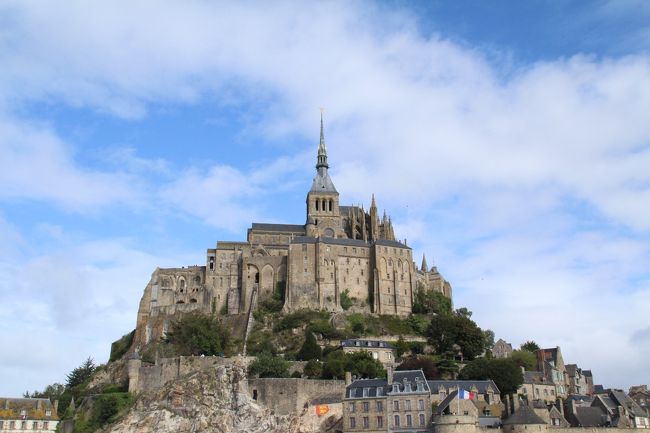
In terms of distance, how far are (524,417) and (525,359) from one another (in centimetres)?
1949

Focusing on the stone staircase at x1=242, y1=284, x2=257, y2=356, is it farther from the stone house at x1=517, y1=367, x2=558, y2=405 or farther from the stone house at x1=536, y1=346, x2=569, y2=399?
the stone house at x1=536, y1=346, x2=569, y2=399

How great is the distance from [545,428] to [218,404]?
74.3ft

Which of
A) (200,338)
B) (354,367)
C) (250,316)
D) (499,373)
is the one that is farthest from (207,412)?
(250,316)

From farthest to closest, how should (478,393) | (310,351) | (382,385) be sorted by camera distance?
(310,351), (478,393), (382,385)

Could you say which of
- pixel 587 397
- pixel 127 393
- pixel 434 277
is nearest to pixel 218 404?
pixel 127 393

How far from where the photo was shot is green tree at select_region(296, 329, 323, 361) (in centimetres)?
6400

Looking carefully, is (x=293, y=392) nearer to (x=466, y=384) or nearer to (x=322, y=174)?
(x=466, y=384)

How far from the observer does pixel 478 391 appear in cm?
5266

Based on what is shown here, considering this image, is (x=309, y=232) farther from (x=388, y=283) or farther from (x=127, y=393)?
(x=127, y=393)

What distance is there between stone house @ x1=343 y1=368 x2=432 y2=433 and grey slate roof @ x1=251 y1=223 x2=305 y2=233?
145 feet

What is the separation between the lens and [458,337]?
220ft

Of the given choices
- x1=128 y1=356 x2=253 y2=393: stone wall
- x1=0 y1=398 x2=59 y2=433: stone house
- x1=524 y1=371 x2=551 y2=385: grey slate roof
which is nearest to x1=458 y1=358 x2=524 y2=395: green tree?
x1=524 y1=371 x2=551 y2=385: grey slate roof

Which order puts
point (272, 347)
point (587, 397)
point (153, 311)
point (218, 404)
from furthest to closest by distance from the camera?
point (153, 311) < point (272, 347) < point (587, 397) < point (218, 404)

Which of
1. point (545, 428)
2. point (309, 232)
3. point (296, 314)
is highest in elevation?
point (309, 232)
